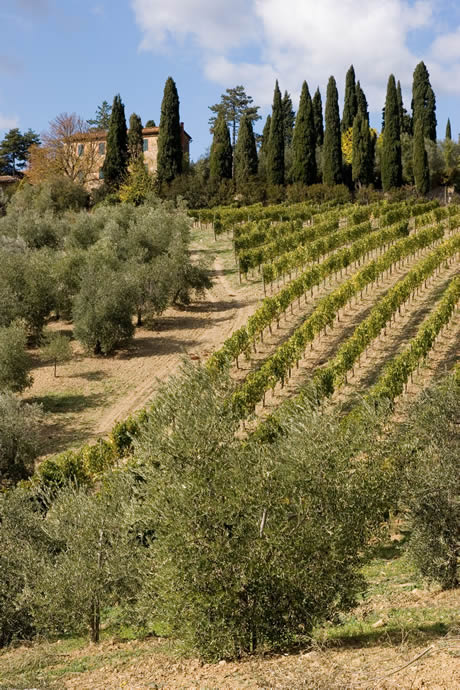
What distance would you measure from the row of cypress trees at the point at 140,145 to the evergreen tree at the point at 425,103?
30198mm

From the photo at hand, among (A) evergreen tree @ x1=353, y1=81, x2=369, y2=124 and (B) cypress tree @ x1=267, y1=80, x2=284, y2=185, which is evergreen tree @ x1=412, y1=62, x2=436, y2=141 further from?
(B) cypress tree @ x1=267, y1=80, x2=284, y2=185

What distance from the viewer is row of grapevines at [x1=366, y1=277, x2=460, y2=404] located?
2681 centimetres

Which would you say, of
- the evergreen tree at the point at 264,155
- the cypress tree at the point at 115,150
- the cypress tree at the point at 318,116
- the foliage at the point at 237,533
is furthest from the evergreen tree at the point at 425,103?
the foliage at the point at 237,533

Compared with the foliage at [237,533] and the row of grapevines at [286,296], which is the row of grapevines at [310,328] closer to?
the row of grapevines at [286,296]

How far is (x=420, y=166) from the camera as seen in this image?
7225 centimetres

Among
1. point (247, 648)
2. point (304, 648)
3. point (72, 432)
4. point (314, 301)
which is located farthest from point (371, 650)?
point (314, 301)

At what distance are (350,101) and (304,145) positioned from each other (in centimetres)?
1419

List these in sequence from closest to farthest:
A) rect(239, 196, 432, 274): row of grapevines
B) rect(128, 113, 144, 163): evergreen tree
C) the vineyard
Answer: the vineyard
rect(239, 196, 432, 274): row of grapevines
rect(128, 113, 144, 163): evergreen tree

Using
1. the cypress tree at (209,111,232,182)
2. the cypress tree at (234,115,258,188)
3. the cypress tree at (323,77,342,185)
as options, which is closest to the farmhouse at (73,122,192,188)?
the cypress tree at (209,111,232,182)

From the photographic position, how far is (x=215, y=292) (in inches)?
1900

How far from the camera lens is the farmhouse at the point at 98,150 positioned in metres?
77.6

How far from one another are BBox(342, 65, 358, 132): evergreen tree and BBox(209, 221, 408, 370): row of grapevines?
3515cm

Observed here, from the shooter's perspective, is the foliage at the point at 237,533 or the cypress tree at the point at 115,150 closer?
the foliage at the point at 237,533

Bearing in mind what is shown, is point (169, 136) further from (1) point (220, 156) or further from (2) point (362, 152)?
(2) point (362, 152)
